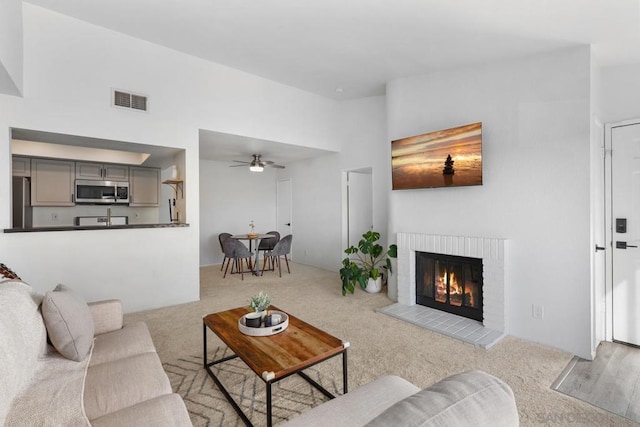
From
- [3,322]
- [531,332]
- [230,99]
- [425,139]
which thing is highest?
[230,99]

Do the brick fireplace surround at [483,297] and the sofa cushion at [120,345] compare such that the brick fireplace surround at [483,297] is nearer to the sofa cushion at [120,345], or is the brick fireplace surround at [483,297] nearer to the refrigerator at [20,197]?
the sofa cushion at [120,345]

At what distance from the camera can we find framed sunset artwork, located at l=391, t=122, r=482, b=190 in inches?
127

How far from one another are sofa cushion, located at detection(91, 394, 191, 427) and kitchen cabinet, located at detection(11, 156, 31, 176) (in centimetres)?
539

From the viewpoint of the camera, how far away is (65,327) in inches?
66.3

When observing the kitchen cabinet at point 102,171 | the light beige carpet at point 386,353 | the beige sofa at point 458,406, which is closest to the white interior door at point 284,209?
the light beige carpet at point 386,353

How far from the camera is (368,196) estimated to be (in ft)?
18.9

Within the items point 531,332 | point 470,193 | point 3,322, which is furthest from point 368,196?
point 3,322

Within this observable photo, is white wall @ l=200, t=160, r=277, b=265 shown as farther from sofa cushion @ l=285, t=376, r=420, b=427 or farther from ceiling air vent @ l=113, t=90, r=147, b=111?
sofa cushion @ l=285, t=376, r=420, b=427

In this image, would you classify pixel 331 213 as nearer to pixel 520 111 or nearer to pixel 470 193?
pixel 470 193

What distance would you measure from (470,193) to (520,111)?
919 mm

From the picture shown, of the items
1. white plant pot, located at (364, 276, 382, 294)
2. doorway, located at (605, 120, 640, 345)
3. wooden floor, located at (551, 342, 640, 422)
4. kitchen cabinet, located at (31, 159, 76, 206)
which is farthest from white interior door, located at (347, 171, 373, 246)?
kitchen cabinet, located at (31, 159, 76, 206)

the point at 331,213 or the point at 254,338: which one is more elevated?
the point at 331,213

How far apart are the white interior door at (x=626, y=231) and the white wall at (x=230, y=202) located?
20.3ft

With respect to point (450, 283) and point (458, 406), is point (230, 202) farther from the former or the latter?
point (458, 406)
